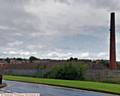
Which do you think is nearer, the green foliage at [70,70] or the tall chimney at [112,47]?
the green foliage at [70,70]

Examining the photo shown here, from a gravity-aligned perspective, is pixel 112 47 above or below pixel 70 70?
above

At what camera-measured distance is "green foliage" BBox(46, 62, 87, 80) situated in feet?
174

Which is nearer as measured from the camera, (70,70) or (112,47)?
(70,70)

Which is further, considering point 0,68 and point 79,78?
point 0,68

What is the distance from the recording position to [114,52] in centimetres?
6322

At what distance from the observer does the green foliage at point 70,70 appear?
53.2 meters

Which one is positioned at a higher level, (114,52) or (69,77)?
(114,52)

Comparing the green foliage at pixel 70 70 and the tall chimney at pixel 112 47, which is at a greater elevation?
the tall chimney at pixel 112 47

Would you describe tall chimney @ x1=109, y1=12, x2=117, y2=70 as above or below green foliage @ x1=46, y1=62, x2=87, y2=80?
above

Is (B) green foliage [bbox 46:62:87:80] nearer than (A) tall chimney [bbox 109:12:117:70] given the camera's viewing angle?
Yes

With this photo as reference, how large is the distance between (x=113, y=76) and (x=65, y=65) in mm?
7682

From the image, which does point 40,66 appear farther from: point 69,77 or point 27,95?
point 27,95

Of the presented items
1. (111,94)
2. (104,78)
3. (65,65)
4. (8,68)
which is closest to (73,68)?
(65,65)

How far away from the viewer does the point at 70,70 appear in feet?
176
